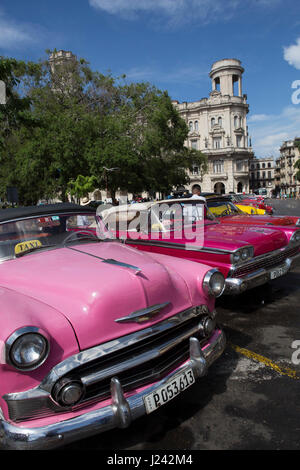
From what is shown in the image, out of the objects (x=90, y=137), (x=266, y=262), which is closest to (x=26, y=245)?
(x=266, y=262)

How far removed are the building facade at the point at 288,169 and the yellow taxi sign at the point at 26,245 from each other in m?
110

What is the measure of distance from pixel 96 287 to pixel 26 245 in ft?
4.40

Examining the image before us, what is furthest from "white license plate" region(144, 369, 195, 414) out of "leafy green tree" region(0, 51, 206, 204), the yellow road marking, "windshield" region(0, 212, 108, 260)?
"leafy green tree" region(0, 51, 206, 204)

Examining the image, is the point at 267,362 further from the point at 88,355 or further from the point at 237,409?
the point at 88,355

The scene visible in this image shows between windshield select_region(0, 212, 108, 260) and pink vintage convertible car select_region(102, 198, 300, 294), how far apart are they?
1.49m

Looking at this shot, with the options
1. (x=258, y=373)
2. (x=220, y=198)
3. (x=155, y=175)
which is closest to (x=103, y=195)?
(x=155, y=175)

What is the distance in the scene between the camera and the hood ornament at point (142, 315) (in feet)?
7.37

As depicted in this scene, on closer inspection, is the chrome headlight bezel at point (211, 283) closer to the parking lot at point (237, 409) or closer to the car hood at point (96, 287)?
the car hood at point (96, 287)

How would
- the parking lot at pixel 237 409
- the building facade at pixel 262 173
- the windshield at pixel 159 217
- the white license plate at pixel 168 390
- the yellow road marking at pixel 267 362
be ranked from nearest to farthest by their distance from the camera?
the white license plate at pixel 168 390, the parking lot at pixel 237 409, the yellow road marking at pixel 267 362, the windshield at pixel 159 217, the building facade at pixel 262 173

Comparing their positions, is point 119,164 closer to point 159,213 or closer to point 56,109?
point 56,109

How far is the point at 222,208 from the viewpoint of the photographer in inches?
304

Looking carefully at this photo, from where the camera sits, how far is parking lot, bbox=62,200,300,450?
2.33 meters

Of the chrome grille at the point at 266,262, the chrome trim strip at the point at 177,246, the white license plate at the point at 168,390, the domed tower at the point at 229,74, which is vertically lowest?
the white license plate at the point at 168,390

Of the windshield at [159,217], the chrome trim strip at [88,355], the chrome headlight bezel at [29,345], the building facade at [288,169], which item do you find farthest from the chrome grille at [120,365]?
the building facade at [288,169]
